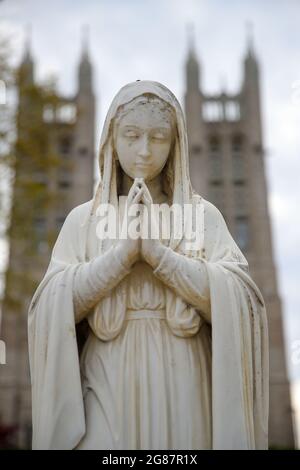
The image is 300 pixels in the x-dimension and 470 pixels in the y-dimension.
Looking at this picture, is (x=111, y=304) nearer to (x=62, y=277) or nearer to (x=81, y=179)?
(x=62, y=277)

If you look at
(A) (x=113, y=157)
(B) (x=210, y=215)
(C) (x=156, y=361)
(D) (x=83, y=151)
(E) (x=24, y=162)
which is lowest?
(C) (x=156, y=361)

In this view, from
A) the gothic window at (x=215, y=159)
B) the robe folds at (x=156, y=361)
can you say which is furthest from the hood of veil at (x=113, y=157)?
the gothic window at (x=215, y=159)

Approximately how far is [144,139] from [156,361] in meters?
1.02

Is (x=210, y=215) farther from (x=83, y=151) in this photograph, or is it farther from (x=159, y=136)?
(x=83, y=151)

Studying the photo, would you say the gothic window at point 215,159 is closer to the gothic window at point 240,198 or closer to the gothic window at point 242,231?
the gothic window at point 240,198

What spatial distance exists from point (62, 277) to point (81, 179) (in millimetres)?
50174

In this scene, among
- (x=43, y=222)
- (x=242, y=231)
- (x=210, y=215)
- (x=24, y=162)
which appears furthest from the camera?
(x=242, y=231)

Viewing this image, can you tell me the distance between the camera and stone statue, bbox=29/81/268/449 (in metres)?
3.07

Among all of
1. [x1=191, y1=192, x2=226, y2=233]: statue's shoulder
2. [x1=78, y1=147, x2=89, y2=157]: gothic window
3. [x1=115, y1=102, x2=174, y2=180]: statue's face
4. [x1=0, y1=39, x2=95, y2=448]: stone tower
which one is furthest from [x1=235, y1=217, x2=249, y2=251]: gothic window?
[x1=115, y1=102, x2=174, y2=180]: statue's face

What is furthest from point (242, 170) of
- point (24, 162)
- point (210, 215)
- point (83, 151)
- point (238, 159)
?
point (210, 215)

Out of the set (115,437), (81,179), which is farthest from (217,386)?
(81,179)

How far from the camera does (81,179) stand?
53094mm

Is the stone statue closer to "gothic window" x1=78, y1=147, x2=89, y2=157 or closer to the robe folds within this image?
the robe folds

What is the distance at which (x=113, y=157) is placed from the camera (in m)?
3.62
